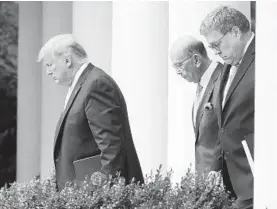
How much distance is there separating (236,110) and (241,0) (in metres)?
1.91

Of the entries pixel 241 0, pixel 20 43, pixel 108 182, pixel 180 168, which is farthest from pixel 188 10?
pixel 20 43

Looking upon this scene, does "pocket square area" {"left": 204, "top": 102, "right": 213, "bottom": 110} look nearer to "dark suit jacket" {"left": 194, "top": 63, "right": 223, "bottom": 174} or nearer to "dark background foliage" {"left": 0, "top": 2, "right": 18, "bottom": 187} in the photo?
"dark suit jacket" {"left": 194, "top": 63, "right": 223, "bottom": 174}

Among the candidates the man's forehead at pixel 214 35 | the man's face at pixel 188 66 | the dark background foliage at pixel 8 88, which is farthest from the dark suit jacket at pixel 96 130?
the dark background foliage at pixel 8 88

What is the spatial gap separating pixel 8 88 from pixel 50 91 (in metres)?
1.06

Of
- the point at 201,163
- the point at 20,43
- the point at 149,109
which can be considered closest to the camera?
the point at 201,163

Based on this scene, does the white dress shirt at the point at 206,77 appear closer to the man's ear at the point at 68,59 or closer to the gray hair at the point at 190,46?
the gray hair at the point at 190,46

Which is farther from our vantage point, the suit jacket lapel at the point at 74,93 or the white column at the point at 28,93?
the white column at the point at 28,93

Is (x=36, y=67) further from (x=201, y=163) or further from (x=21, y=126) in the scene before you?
(x=201, y=163)

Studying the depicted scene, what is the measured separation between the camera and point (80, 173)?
990 centimetres

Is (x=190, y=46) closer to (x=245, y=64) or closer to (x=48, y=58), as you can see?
(x=245, y=64)

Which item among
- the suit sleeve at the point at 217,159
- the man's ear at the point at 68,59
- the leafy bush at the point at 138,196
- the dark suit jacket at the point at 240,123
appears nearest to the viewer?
the leafy bush at the point at 138,196

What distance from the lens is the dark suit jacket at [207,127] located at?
31.6ft
